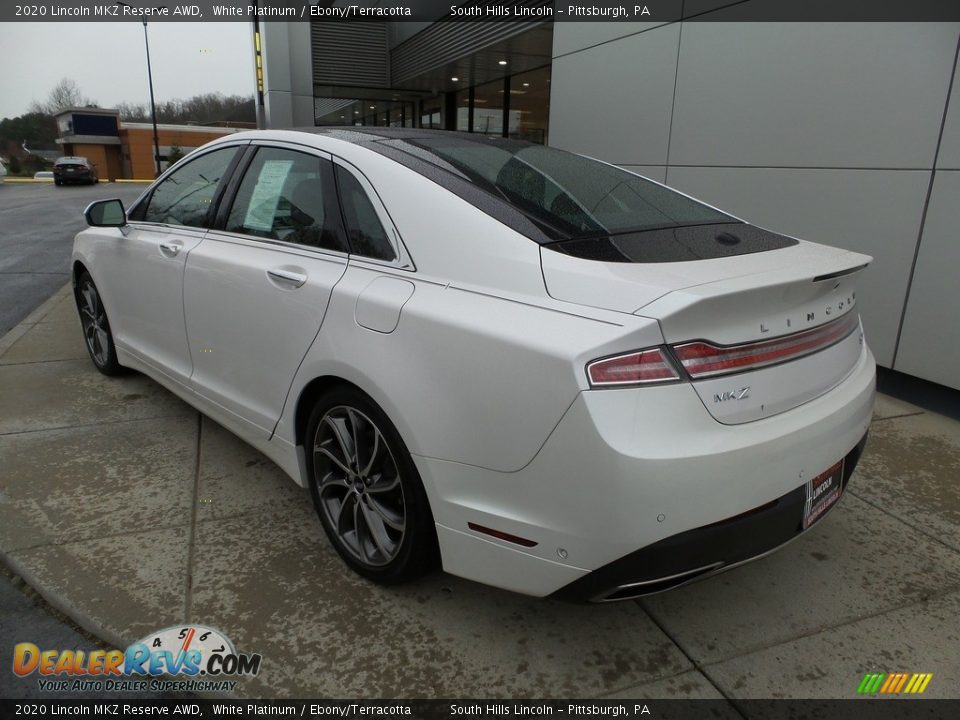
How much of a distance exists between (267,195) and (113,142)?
218 feet

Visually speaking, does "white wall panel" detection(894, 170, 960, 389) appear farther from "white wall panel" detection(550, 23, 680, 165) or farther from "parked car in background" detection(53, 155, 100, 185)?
"parked car in background" detection(53, 155, 100, 185)

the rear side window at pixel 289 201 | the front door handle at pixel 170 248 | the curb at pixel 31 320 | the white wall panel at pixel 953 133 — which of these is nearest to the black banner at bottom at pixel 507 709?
the rear side window at pixel 289 201

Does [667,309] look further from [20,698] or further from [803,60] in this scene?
[803,60]

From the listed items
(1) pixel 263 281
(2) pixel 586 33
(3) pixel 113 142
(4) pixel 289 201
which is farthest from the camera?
(3) pixel 113 142

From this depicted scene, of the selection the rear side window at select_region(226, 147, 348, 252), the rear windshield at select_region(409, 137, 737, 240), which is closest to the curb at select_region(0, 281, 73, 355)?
the rear side window at select_region(226, 147, 348, 252)

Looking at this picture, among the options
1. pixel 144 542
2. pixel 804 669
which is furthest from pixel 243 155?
pixel 804 669

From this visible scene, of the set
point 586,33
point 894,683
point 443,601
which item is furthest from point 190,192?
point 586,33

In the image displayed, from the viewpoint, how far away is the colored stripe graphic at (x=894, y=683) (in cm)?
208

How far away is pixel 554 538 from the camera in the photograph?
184cm

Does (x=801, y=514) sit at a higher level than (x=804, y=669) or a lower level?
higher

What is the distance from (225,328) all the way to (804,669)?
2.55m

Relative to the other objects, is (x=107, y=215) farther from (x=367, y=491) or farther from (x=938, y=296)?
(x=938, y=296)

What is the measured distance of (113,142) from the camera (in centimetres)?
5925

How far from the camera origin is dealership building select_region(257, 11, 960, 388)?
4.33 metres
